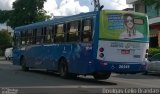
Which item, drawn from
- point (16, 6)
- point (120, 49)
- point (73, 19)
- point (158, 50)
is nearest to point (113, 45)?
point (120, 49)

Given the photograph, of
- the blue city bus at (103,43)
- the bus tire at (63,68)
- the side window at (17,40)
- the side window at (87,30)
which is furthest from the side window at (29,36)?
the side window at (87,30)

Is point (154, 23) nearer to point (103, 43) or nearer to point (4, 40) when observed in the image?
point (103, 43)

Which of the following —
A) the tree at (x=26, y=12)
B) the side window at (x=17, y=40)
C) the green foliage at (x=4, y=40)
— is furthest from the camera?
the green foliage at (x=4, y=40)

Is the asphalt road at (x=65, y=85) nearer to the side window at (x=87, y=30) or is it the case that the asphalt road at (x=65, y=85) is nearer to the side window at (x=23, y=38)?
the side window at (x=87, y=30)

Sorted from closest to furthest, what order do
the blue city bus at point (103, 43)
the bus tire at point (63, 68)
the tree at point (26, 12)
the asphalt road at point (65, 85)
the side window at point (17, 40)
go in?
the asphalt road at point (65, 85) → the blue city bus at point (103, 43) → the bus tire at point (63, 68) → the side window at point (17, 40) → the tree at point (26, 12)

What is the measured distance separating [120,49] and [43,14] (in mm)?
58371

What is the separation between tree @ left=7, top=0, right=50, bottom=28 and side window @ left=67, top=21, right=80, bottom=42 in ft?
173

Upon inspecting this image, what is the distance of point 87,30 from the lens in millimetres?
20672

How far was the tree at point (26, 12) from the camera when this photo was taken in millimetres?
75188

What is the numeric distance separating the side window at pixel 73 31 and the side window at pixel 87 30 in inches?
19.8

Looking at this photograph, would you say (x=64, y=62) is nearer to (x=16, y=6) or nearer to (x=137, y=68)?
(x=137, y=68)

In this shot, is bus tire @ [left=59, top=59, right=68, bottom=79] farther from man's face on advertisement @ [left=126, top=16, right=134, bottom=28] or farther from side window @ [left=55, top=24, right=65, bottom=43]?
man's face on advertisement @ [left=126, top=16, right=134, bottom=28]

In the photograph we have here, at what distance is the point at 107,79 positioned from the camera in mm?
23766

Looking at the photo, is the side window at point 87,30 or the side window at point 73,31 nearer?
the side window at point 87,30
